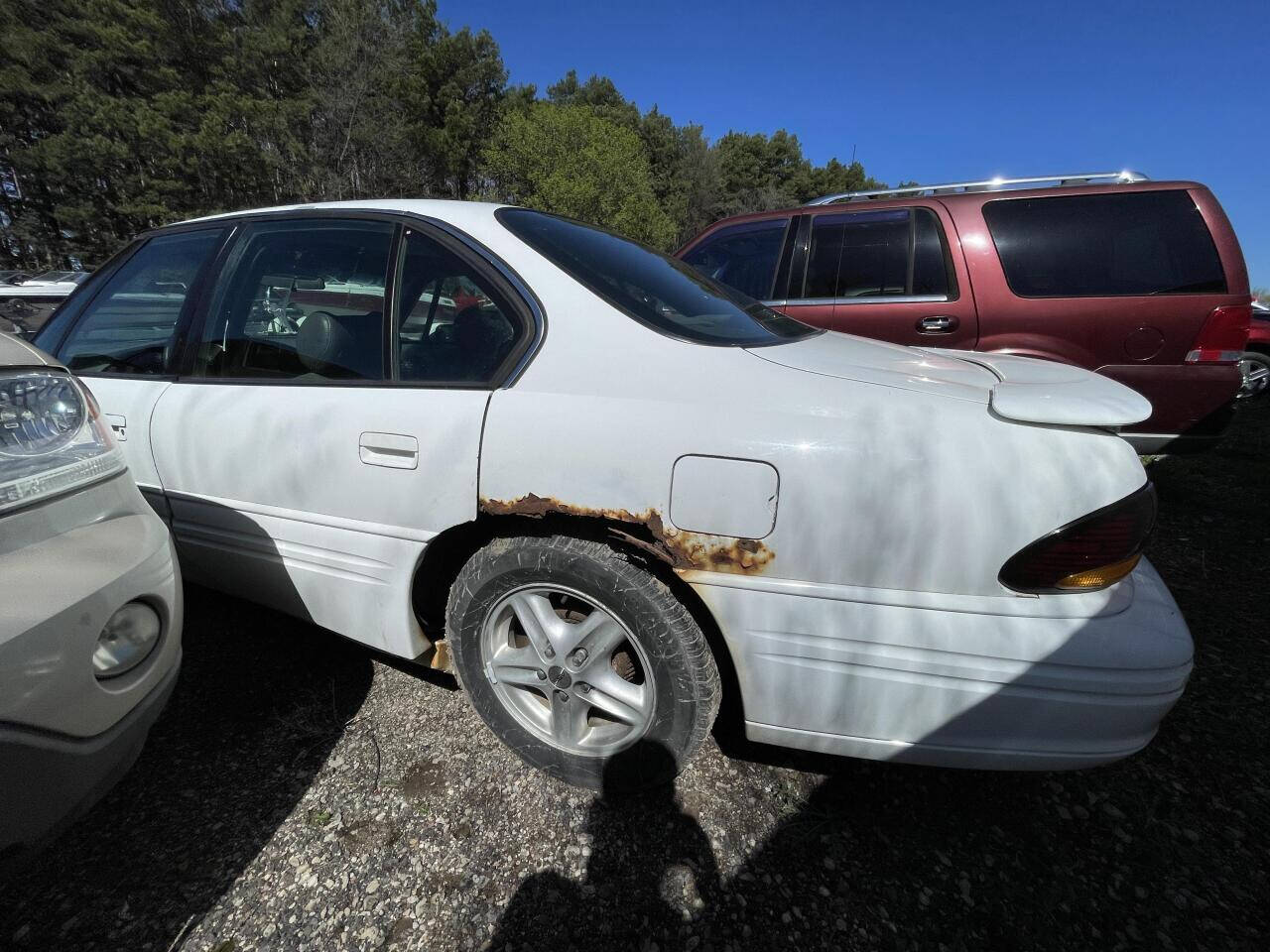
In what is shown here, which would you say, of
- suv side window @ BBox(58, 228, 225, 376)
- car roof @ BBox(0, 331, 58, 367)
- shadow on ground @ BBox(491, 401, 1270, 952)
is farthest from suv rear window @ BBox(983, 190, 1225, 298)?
car roof @ BBox(0, 331, 58, 367)

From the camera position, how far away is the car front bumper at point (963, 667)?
123cm

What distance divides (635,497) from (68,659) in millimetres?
1135

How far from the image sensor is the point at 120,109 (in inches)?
867

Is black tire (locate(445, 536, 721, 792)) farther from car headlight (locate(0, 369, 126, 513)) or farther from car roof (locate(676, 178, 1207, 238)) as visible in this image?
car roof (locate(676, 178, 1207, 238))

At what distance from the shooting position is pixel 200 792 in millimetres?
1638

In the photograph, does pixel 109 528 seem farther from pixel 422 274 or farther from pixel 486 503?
pixel 422 274

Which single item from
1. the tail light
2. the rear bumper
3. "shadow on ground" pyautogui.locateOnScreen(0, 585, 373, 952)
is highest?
the tail light

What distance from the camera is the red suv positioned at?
10.2 ft

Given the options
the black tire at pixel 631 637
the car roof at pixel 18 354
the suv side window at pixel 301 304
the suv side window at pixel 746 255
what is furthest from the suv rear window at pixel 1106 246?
the car roof at pixel 18 354

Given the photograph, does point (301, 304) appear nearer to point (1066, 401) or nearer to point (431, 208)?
point (431, 208)

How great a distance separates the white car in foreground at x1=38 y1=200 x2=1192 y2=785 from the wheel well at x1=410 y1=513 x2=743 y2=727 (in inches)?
0.4

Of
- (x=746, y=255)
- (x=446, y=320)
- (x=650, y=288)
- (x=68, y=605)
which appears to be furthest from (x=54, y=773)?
(x=746, y=255)

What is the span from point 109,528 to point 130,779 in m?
0.90

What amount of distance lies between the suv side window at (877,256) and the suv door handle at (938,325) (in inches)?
6.2
